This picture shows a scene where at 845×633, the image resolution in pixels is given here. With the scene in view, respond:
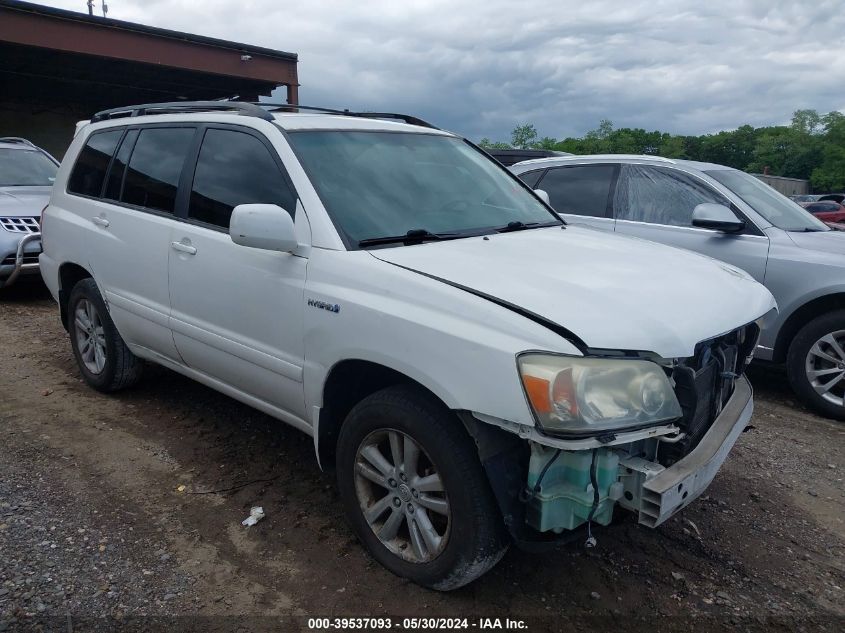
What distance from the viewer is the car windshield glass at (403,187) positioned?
3.15 metres

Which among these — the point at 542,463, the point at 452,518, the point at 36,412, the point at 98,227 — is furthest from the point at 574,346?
the point at 36,412

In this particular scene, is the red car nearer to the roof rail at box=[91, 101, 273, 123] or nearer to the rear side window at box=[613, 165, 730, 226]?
the rear side window at box=[613, 165, 730, 226]

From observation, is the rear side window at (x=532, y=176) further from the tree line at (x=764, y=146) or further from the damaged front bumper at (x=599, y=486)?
the tree line at (x=764, y=146)

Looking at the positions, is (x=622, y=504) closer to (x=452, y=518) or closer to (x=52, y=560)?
(x=452, y=518)

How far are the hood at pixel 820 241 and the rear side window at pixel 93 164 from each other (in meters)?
4.91

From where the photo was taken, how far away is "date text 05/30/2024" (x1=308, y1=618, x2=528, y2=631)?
2625mm

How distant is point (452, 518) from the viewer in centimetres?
253

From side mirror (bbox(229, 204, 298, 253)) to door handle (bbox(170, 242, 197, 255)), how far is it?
2.57ft

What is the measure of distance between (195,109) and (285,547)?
2.57 meters

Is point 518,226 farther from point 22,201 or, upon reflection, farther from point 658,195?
point 22,201

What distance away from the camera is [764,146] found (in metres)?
79.9

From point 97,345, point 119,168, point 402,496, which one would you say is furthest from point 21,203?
point 402,496

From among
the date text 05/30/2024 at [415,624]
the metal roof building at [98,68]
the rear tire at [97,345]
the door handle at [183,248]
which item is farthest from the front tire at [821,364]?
the metal roof building at [98,68]

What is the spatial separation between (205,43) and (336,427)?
15446mm
